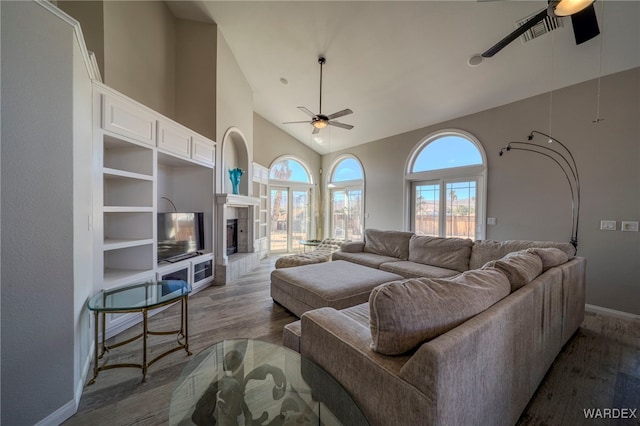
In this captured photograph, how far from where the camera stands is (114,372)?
72.6 inches

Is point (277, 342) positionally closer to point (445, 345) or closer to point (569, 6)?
point (445, 345)

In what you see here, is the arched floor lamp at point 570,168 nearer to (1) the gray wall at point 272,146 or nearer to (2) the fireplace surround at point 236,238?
(2) the fireplace surround at point 236,238

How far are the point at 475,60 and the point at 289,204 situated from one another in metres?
5.14

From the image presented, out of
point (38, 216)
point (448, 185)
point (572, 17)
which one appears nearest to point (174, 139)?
point (38, 216)

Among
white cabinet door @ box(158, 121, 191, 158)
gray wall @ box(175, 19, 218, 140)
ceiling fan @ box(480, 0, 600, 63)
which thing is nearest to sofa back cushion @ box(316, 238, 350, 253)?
gray wall @ box(175, 19, 218, 140)

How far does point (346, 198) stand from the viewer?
704 cm

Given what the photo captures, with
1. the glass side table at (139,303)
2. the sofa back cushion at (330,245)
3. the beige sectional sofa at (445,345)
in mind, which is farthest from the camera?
the sofa back cushion at (330,245)

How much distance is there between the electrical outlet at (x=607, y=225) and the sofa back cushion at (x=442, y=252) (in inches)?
59.9

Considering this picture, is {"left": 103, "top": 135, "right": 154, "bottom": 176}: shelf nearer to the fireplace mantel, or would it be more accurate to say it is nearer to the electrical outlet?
the fireplace mantel

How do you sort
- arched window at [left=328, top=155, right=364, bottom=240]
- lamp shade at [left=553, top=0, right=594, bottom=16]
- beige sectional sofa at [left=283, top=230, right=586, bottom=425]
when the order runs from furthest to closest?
arched window at [left=328, top=155, right=364, bottom=240], lamp shade at [left=553, top=0, right=594, bottom=16], beige sectional sofa at [left=283, top=230, right=586, bottom=425]

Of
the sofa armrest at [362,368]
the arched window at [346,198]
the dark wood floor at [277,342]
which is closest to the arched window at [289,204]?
the arched window at [346,198]

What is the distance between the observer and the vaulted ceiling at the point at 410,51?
2.70 m

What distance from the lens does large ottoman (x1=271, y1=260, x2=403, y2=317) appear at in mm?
2400

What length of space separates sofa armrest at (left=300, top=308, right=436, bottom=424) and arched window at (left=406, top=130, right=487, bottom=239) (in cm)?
Result: 402
